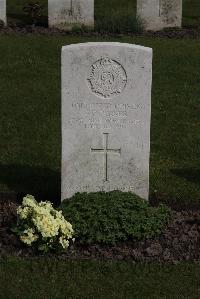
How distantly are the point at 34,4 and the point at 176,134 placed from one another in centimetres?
782

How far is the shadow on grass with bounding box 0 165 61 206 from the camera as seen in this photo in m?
9.36

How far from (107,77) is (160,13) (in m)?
10.3

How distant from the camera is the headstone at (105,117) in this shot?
27.3ft

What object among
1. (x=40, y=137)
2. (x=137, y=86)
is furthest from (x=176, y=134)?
(x=137, y=86)

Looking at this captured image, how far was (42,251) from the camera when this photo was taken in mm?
7812

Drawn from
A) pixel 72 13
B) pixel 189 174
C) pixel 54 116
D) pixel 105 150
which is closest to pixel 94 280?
pixel 105 150

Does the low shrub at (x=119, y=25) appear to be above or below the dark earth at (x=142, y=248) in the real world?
above

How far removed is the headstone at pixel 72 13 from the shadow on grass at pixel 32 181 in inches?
329

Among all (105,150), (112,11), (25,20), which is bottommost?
(105,150)

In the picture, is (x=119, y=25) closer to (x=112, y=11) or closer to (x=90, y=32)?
(x=90, y=32)

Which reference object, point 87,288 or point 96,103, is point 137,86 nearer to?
point 96,103

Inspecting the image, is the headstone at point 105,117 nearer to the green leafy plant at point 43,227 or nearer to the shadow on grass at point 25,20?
the green leafy plant at point 43,227

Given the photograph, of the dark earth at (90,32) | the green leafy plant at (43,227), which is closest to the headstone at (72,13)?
the dark earth at (90,32)

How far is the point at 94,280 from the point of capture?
736cm
